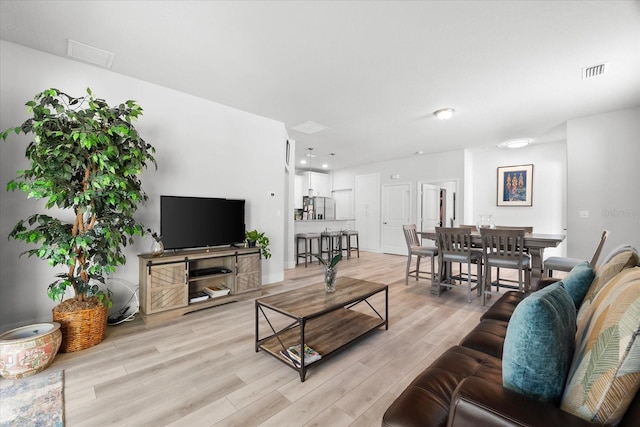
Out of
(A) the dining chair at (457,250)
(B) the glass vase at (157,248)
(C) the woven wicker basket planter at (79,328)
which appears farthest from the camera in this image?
(A) the dining chair at (457,250)

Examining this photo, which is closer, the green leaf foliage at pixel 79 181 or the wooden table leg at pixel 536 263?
the green leaf foliage at pixel 79 181

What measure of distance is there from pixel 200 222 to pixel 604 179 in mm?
5794

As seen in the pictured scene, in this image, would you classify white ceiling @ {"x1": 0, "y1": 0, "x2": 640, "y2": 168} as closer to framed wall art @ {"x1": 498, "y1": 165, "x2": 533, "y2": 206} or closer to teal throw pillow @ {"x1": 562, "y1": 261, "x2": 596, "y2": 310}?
teal throw pillow @ {"x1": 562, "y1": 261, "x2": 596, "y2": 310}

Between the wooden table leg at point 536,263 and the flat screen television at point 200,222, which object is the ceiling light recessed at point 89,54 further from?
the wooden table leg at point 536,263

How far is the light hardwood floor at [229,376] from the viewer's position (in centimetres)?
157

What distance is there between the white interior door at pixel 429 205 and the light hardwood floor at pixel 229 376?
4.23 m

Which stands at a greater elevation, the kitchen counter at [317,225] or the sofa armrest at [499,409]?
the kitchen counter at [317,225]

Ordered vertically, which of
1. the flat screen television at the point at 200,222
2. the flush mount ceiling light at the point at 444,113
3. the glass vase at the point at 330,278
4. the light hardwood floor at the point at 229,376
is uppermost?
the flush mount ceiling light at the point at 444,113

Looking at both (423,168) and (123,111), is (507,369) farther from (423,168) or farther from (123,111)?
(423,168)

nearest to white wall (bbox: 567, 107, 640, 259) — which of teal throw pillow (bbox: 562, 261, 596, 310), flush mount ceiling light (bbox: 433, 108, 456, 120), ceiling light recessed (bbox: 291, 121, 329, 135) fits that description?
flush mount ceiling light (bbox: 433, 108, 456, 120)

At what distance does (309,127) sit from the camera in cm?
482

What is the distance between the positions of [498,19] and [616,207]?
147 inches

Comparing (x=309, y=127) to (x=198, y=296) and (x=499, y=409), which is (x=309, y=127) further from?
(x=499, y=409)

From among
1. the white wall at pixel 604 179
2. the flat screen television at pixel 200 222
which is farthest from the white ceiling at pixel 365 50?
the flat screen television at pixel 200 222
